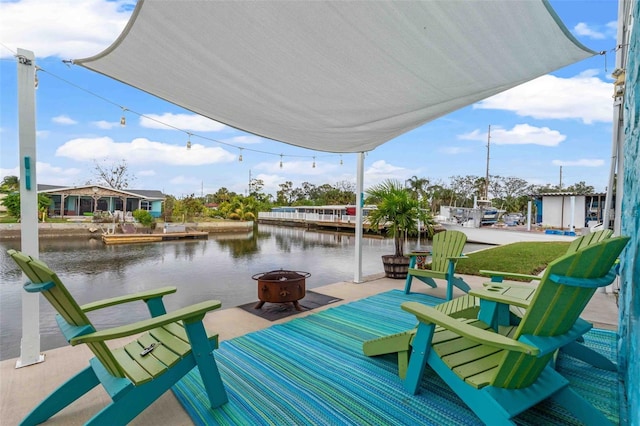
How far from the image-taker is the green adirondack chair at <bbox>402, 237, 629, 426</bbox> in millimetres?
1325

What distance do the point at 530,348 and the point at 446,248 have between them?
3153 millimetres

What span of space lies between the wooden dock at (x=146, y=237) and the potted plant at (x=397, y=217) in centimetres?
1416

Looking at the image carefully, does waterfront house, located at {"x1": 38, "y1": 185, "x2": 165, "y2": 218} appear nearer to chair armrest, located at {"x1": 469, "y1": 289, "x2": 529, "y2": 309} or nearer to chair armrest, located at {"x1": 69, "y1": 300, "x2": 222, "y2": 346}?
chair armrest, located at {"x1": 69, "y1": 300, "x2": 222, "y2": 346}

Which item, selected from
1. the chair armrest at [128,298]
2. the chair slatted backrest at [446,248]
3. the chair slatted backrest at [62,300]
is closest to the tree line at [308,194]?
the chair slatted backrest at [446,248]

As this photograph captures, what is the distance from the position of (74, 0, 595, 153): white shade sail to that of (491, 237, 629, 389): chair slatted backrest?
1.34 m

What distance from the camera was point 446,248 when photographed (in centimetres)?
436

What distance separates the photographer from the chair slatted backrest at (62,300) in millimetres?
1521

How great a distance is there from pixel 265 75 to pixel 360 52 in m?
0.70

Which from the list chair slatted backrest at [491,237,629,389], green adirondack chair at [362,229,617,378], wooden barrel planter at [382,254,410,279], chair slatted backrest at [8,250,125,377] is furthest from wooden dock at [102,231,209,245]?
chair slatted backrest at [491,237,629,389]

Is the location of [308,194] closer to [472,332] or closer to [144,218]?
[144,218]

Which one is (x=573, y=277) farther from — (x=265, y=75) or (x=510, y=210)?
(x=510, y=210)

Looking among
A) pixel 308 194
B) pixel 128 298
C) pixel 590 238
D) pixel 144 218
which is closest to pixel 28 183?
pixel 128 298

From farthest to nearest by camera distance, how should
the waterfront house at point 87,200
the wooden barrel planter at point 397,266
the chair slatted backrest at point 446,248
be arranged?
the waterfront house at point 87,200 → the wooden barrel planter at point 397,266 → the chair slatted backrest at point 446,248

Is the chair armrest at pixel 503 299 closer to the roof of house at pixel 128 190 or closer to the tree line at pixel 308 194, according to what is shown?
the tree line at pixel 308 194
